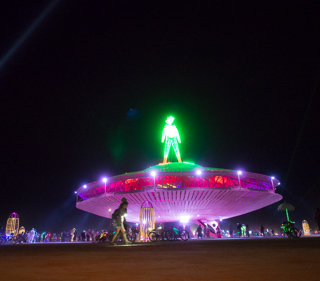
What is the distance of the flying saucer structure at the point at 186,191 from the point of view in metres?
28.3

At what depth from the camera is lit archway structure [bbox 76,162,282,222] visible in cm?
2833

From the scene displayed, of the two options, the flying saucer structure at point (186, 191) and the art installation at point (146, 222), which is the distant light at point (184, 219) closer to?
the flying saucer structure at point (186, 191)

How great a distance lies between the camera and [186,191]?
93.1 ft

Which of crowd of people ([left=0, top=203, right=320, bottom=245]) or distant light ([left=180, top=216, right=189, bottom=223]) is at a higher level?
distant light ([left=180, top=216, right=189, bottom=223])

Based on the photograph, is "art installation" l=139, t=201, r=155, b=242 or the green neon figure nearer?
"art installation" l=139, t=201, r=155, b=242

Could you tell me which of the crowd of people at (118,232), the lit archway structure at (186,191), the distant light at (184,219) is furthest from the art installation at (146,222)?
the distant light at (184,219)

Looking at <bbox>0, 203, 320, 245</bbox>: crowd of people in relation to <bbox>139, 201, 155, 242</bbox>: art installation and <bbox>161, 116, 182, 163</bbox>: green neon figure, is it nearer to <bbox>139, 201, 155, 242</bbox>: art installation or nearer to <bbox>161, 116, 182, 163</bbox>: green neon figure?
<bbox>139, 201, 155, 242</bbox>: art installation

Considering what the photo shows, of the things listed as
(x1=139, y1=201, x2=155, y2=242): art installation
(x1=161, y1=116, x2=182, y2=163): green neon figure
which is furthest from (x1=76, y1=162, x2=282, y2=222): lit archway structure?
(x1=139, y1=201, x2=155, y2=242): art installation

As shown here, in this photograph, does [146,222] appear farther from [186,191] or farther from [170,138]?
[170,138]

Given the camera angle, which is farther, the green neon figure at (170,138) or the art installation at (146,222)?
the green neon figure at (170,138)

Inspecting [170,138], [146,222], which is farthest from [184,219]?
[146,222]

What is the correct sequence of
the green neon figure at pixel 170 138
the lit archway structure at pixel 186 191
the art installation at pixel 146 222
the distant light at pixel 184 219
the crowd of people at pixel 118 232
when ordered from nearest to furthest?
1. the crowd of people at pixel 118 232
2. the art installation at pixel 146 222
3. the lit archway structure at pixel 186 191
4. the distant light at pixel 184 219
5. the green neon figure at pixel 170 138

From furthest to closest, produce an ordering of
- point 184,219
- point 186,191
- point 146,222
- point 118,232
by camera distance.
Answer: point 184,219 → point 186,191 → point 146,222 → point 118,232

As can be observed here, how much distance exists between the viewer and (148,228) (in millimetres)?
17094
